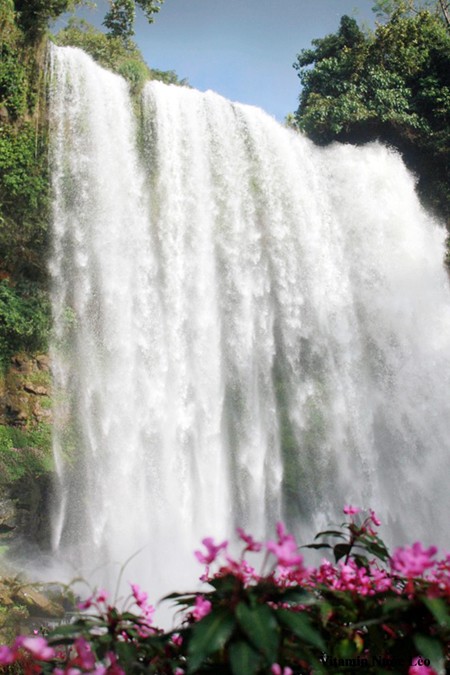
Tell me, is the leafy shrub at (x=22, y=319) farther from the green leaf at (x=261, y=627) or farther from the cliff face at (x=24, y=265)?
the green leaf at (x=261, y=627)

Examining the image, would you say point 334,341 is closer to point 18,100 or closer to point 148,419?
point 148,419

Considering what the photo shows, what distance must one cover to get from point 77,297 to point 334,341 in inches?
235

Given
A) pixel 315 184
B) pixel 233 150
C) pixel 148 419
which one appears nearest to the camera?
pixel 148 419

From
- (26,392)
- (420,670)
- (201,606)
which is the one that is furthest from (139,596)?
(26,392)

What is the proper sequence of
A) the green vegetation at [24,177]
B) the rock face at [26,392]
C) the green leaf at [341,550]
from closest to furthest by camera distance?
the green leaf at [341,550]
the rock face at [26,392]
the green vegetation at [24,177]

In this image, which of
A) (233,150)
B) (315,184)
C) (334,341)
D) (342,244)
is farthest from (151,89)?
(334,341)

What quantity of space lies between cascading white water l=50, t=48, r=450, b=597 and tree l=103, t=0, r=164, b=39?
5.74 m

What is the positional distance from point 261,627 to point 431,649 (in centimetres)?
41

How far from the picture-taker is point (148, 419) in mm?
11891

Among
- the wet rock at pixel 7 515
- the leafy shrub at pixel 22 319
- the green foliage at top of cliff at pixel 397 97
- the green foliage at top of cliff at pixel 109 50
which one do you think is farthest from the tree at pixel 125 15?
the wet rock at pixel 7 515

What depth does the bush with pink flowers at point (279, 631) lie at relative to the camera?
54.2 inches

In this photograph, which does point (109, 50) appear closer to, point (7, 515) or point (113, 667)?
point (7, 515)

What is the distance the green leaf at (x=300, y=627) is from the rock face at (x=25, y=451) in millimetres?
9685

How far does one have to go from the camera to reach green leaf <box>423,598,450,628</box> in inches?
54.9
